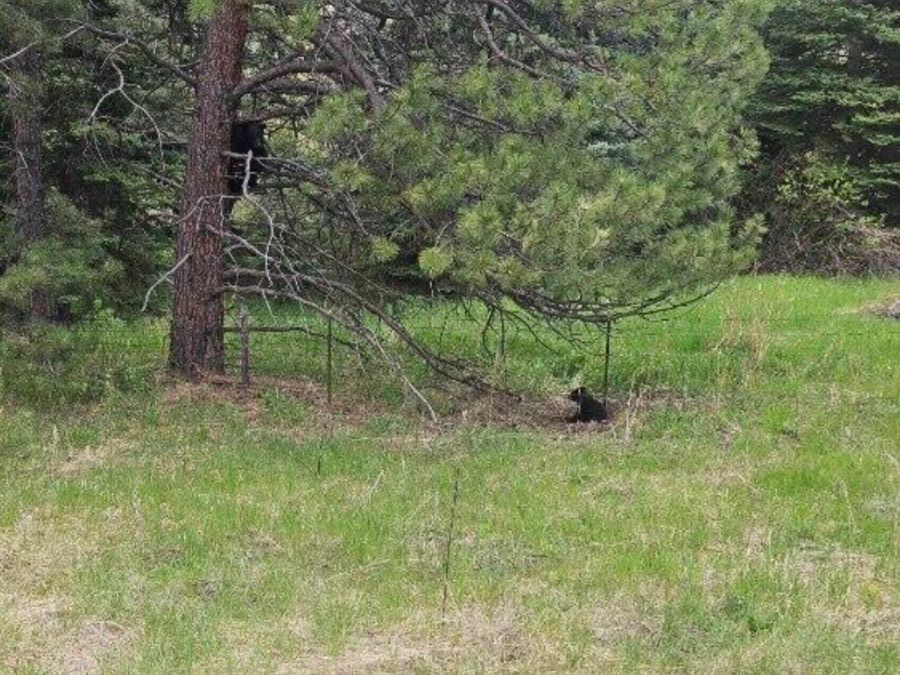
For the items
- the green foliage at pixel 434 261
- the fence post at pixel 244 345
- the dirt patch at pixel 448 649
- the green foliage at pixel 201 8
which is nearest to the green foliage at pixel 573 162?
the green foliage at pixel 434 261

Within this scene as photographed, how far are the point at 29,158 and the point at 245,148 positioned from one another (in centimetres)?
155

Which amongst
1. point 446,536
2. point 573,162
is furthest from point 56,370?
point 573,162

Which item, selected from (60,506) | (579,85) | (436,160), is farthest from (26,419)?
(579,85)

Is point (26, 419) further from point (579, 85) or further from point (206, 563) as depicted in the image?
point (579, 85)

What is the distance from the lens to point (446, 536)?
5.22m

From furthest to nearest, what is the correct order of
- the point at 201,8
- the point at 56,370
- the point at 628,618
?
the point at 56,370 → the point at 201,8 → the point at 628,618

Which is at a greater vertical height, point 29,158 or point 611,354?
point 29,158

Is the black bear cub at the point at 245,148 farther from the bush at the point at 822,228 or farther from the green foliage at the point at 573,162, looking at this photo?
the bush at the point at 822,228

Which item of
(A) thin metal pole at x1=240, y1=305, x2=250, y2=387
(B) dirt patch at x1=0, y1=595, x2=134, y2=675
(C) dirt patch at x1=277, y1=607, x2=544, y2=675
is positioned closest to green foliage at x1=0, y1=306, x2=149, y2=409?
(A) thin metal pole at x1=240, y1=305, x2=250, y2=387

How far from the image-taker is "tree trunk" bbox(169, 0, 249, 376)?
783 centimetres

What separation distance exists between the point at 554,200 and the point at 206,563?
2663 millimetres

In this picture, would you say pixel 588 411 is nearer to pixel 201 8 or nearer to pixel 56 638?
pixel 201 8

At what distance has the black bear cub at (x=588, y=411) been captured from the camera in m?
8.00

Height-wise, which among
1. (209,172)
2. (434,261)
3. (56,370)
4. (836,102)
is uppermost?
(836,102)
